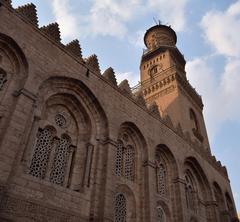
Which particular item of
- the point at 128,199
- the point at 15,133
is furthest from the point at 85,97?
the point at 128,199

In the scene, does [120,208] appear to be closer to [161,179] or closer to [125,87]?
[161,179]

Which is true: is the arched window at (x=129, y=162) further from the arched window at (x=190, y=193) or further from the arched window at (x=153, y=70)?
the arched window at (x=153, y=70)

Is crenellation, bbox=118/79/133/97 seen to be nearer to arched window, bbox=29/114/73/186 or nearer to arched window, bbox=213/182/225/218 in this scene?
arched window, bbox=29/114/73/186

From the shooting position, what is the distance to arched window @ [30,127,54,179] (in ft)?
27.1

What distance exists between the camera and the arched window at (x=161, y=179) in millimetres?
12594

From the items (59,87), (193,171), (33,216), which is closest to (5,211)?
(33,216)

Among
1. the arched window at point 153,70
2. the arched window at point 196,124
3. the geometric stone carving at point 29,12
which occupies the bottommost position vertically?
the geometric stone carving at point 29,12

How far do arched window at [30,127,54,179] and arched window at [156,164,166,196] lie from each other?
5854 mm

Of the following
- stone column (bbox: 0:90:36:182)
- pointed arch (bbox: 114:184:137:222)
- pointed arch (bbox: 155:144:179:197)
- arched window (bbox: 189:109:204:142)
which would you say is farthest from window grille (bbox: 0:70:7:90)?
arched window (bbox: 189:109:204:142)

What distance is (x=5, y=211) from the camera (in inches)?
264

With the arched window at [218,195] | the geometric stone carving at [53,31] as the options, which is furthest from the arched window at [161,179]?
the geometric stone carving at [53,31]

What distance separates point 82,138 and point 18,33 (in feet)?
13.9

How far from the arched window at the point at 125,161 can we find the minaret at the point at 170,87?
788 centimetres

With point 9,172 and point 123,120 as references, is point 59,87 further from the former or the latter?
point 9,172
